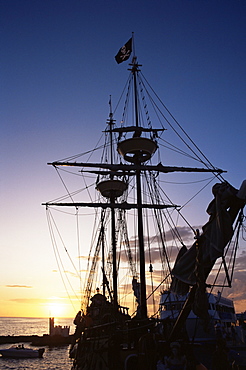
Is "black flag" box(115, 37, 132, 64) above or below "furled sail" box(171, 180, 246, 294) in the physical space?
above

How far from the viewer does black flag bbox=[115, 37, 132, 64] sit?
24250 millimetres

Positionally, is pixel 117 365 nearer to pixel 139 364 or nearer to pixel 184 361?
pixel 139 364

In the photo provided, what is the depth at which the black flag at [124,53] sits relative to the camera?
2425 centimetres

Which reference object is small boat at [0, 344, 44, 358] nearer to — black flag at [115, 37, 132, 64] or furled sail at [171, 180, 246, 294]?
black flag at [115, 37, 132, 64]

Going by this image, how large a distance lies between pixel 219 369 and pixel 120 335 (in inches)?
239

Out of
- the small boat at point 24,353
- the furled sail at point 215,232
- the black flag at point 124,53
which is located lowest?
the small boat at point 24,353

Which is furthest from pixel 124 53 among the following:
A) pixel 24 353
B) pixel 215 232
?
pixel 24 353

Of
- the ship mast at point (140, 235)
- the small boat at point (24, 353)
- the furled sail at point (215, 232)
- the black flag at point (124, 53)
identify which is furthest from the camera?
the small boat at point (24, 353)

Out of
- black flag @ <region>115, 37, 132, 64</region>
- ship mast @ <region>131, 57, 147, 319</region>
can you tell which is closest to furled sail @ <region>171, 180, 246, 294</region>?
ship mast @ <region>131, 57, 147, 319</region>

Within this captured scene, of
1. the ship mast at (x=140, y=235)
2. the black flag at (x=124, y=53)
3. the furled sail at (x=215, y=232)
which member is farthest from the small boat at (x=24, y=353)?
the furled sail at (x=215, y=232)

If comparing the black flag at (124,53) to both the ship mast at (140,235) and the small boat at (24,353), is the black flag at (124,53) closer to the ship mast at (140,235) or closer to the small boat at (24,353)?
the ship mast at (140,235)

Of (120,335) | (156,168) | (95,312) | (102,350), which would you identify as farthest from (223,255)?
(95,312)

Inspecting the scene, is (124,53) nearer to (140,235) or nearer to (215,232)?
(140,235)

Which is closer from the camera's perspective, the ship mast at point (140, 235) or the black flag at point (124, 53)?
the ship mast at point (140, 235)
